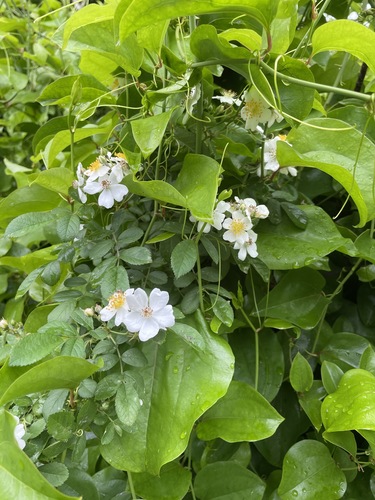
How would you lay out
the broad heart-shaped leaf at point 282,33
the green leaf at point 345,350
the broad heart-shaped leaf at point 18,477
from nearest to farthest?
the broad heart-shaped leaf at point 18,477
the broad heart-shaped leaf at point 282,33
the green leaf at point 345,350

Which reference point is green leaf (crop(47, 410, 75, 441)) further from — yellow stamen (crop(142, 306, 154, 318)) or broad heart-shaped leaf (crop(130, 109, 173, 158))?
broad heart-shaped leaf (crop(130, 109, 173, 158))

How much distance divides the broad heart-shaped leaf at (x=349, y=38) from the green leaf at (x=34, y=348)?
383 millimetres

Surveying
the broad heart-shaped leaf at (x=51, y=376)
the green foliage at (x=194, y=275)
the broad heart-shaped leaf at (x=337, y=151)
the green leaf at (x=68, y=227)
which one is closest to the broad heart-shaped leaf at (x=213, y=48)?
the green foliage at (x=194, y=275)

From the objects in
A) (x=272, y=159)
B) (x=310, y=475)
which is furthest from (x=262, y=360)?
(x=272, y=159)

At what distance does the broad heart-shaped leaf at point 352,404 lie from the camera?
51cm

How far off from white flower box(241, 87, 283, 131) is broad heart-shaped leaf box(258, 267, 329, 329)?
19cm

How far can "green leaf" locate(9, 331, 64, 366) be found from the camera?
50cm

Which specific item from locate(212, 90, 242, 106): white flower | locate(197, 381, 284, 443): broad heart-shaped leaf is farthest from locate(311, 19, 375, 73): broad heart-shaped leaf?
locate(197, 381, 284, 443): broad heart-shaped leaf

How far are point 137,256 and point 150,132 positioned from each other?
4.8 inches

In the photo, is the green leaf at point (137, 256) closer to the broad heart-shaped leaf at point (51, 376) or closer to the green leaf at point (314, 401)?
the broad heart-shaped leaf at point (51, 376)

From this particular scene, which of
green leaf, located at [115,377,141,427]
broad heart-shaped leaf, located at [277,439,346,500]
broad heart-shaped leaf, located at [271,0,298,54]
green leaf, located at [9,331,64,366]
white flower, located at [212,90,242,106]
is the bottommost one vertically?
broad heart-shaped leaf, located at [277,439,346,500]

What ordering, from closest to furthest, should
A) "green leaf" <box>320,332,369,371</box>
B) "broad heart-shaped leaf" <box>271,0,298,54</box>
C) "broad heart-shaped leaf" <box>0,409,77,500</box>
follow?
1. "broad heart-shaped leaf" <box>0,409,77,500</box>
2. "broad heart-shaped leaf" <box>271,0,298,54</box>
3. "green leaf" <box>320,332,369,371</box>

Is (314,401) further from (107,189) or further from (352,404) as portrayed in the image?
(107,189)

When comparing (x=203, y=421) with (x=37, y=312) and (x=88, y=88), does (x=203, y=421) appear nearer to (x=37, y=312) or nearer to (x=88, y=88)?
(x=37, y=312)
